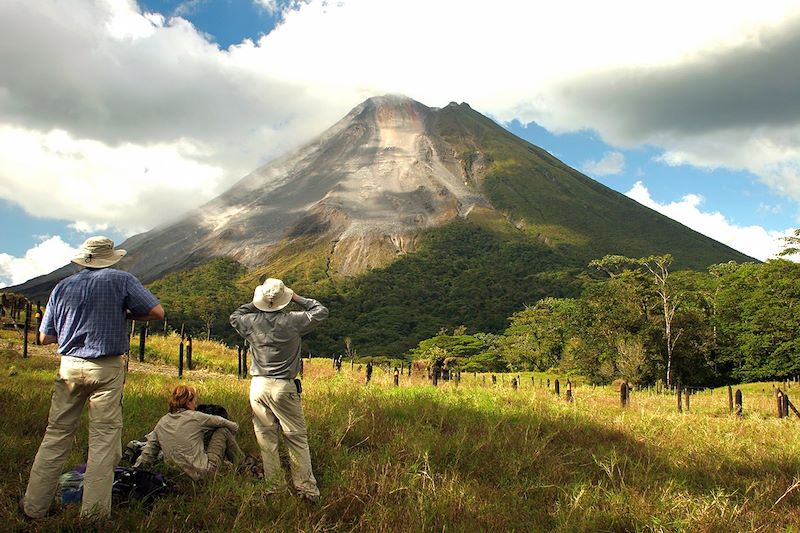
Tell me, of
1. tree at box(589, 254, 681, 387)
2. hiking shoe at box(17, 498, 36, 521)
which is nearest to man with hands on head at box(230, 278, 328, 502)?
hiking shoe at box(17, 498, 36, 521)

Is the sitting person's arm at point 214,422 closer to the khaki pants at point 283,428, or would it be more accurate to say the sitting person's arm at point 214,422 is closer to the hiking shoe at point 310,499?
the khaki pants at point 283,428

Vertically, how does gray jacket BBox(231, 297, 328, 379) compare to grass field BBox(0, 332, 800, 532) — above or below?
above

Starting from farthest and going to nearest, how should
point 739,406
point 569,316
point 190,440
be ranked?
point 569,316 → point 739,406 → point 190,440

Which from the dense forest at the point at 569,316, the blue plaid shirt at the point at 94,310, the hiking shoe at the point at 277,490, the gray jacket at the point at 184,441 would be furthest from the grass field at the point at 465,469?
the dense forest at the point at 569,316

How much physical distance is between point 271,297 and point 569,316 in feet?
213

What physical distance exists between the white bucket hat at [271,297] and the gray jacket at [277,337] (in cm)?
8

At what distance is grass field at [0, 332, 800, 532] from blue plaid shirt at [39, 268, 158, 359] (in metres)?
1.22

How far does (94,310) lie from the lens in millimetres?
4211

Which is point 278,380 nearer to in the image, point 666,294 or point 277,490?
point 277,490

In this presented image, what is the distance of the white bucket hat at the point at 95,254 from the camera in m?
4.41

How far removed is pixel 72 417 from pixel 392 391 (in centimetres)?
630

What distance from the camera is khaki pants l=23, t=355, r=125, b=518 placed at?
4.01m

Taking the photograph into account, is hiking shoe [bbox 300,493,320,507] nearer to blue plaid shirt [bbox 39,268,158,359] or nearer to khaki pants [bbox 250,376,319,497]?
khaki pants [bbox 250,376,319,497]

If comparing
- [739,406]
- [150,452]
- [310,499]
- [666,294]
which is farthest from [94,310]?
[666,294]
